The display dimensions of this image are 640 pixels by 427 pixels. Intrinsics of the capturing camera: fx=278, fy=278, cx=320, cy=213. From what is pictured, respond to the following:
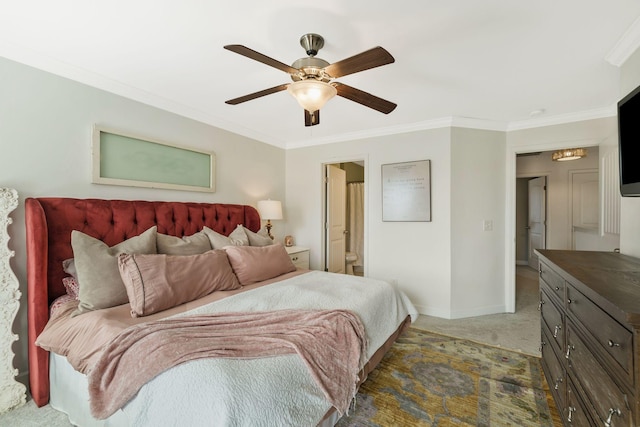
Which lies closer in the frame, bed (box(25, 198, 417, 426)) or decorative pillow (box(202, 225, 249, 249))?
bed (box(25, 198, 417, 426))

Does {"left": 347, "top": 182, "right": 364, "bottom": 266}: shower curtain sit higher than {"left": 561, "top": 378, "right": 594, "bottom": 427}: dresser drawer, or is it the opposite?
{"left": 347, "top": 182, "right": 364, "bottom": 266}: shower curtain

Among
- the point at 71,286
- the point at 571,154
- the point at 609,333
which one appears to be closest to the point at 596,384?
the point at 609,333

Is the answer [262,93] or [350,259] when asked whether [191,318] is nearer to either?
[262,93]

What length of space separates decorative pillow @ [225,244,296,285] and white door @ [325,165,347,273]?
180 centimetres

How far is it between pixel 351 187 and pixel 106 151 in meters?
4.17

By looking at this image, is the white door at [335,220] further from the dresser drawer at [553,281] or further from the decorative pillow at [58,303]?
the decorative pillow at [58,303]

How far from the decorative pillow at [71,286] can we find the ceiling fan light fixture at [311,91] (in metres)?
1.92

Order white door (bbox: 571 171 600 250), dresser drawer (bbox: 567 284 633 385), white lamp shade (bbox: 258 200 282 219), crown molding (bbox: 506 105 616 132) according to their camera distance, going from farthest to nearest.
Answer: white door (bbox: 571 171 600 250), white lamp shade (bbox: 258 200 282 219), crown molding (bbox: 506 105 616 132), dresser drawer (bbox: 567 284 633 385)

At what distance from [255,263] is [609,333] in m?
2.13

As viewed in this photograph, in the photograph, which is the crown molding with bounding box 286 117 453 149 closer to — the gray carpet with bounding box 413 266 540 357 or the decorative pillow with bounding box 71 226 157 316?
the gray carpet with bounding box 413 266 540 357

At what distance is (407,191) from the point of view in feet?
11.6

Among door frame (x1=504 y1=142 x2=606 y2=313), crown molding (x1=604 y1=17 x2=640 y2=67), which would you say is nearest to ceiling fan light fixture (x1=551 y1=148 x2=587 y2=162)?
door frame (x1=504 y1=142 x2=606 y2=313)

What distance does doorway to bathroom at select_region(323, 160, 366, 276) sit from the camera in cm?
436

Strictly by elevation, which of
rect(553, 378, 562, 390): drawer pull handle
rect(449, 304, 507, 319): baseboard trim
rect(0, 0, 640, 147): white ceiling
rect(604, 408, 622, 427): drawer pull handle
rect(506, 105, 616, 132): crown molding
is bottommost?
rect(449, 304, 507, 319): baseboard trim
